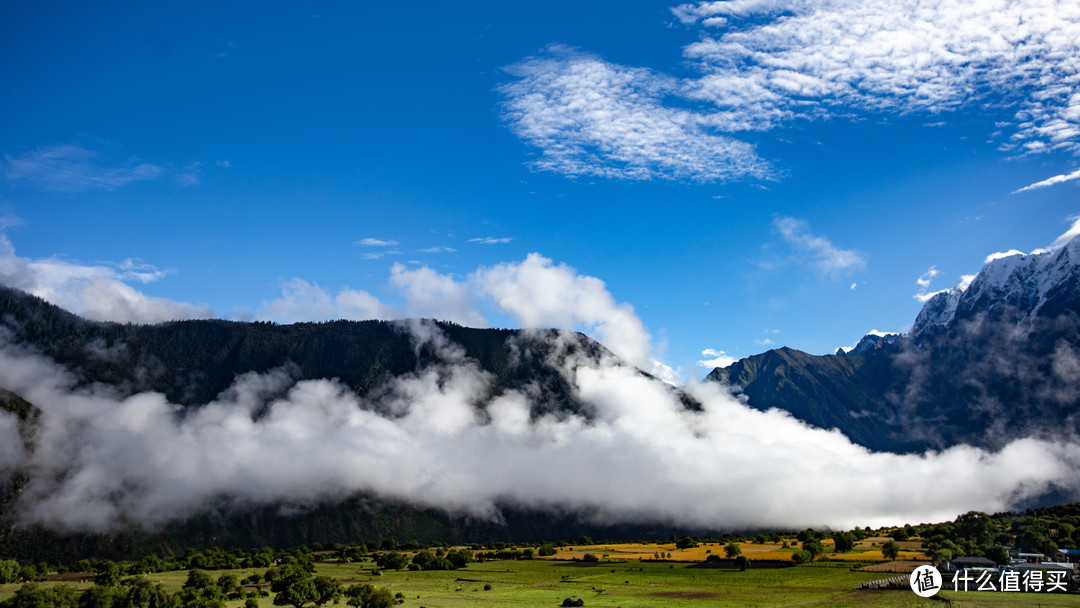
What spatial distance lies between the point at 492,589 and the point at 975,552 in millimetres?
119915

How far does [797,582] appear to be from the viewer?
482ft

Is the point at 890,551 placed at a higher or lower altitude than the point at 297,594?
lower

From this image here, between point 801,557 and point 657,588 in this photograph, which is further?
point 801,557

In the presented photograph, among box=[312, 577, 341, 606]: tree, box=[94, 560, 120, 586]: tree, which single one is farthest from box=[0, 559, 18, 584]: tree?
box=[312, 577, 341, 606]: tree

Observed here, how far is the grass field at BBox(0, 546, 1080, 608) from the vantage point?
120 m

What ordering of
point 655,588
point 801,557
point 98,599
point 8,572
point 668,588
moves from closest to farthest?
point 98,599 → point 668,588 → point 655,588 → point 8,572 → point 801,557

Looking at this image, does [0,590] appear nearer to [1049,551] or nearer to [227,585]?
[227,585]

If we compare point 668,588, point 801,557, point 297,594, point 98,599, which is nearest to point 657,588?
point 668,588

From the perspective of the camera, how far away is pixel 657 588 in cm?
14962

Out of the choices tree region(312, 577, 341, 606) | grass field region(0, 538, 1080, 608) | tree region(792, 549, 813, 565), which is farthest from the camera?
tree region(792, 549, 813, 565)

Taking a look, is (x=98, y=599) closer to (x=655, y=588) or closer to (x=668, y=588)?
(x=655, y=588)

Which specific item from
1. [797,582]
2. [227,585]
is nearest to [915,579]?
[797,582]

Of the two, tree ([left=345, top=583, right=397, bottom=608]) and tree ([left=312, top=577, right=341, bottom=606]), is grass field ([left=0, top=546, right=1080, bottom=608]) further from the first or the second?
tree ([left=312, top=577, right=341, bottom=606])

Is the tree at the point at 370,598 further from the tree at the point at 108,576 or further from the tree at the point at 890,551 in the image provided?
the tree at the point at 890,551
